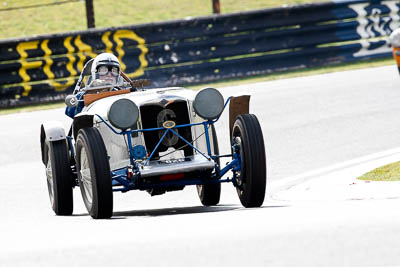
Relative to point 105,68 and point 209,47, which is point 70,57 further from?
point 105,68

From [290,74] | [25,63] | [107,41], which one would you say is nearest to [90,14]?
[107,41]

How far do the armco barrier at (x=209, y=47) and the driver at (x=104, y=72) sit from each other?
Result: 7.16 meters

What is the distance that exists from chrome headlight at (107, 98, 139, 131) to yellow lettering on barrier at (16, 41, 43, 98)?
9347 mm

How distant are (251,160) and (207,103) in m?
0.67

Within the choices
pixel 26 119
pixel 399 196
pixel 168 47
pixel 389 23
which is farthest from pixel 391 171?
pixel 389 23

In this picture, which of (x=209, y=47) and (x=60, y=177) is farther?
(x=209, y=47)

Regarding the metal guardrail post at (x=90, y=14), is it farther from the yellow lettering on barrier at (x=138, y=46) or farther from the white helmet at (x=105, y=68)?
the white helmet at (x=105, y=68)

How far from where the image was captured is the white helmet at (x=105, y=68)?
32.3 feet

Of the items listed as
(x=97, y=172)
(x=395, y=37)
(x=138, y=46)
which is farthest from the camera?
(x=138, y=46)

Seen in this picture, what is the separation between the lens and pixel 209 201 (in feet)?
30.8

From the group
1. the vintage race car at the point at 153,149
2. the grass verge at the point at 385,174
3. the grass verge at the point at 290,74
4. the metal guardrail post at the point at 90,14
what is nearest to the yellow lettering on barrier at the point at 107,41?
the metal guardrail post at the point at 90,14

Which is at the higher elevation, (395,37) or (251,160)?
(395,37)

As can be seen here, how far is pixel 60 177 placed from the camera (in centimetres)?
872

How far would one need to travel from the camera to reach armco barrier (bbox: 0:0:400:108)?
16828 millimetres
